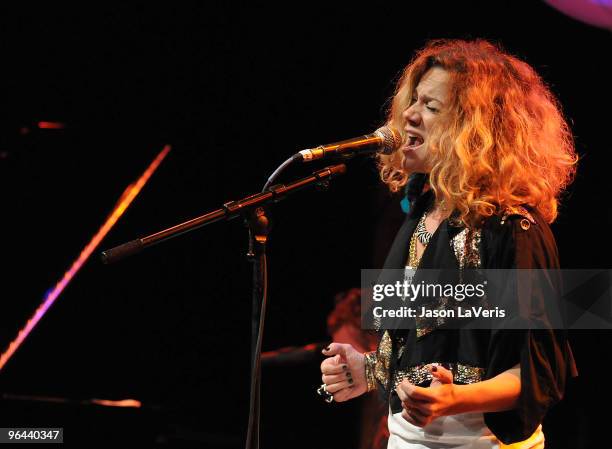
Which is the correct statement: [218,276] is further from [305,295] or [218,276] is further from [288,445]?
[288,445]

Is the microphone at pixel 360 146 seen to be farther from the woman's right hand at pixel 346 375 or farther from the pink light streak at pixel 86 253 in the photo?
the pink light streak at pixel 86 253

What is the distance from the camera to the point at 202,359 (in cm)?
357

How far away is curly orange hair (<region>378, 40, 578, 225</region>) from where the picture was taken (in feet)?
5.16

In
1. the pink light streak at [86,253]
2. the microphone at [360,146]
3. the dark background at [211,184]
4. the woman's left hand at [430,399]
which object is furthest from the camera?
the dark background at [211,184]

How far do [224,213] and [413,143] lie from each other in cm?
55

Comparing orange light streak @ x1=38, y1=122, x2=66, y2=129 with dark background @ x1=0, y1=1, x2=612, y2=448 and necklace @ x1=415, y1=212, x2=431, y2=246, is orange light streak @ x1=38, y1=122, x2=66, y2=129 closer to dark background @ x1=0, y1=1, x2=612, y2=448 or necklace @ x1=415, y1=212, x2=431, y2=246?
dark background @ x1=0, y1=1, x2=612, y2=448

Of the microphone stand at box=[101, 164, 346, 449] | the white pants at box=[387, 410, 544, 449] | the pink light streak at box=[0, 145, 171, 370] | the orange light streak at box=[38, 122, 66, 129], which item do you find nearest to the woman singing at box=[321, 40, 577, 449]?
the white pants at box=[387, 410, 544, 449]

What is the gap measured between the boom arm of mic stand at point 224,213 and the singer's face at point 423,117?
222 millimetres

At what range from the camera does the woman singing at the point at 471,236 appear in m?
1.34

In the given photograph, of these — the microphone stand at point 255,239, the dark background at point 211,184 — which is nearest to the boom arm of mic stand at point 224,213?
the microphone stand at point 255,239

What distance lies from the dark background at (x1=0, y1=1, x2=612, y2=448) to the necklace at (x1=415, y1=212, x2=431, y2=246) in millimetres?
1491

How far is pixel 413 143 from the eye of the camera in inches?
69.1

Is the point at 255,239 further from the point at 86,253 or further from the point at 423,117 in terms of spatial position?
the point at 86,253

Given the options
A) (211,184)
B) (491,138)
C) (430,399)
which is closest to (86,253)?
(211,184)
